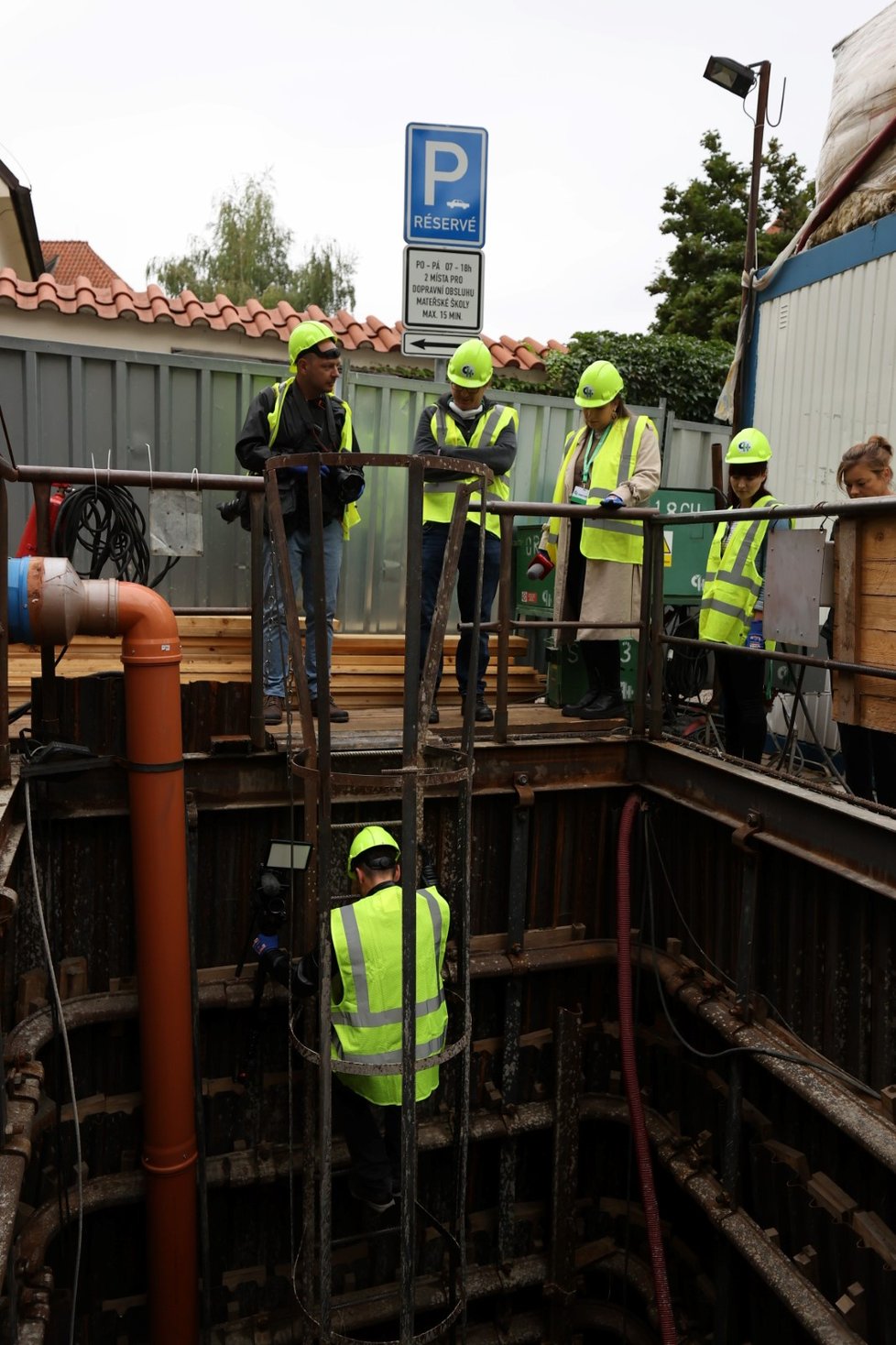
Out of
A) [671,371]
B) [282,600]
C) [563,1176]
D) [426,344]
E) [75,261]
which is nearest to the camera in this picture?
[282,600]

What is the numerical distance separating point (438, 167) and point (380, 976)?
3907 mm

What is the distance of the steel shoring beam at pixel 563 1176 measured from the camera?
535cm

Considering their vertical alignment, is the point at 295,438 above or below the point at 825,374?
below

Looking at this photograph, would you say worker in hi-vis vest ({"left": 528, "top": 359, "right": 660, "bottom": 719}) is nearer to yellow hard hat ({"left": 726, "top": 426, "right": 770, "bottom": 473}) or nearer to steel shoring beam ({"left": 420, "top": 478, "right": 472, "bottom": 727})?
yellow hard hat ({"left": 726, "top": 426, "right": 770, "bottom": 473})

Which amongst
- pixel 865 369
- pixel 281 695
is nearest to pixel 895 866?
pixel 281 695

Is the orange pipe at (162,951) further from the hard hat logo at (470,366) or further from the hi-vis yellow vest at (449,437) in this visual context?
the hard hat logo at (470,366)

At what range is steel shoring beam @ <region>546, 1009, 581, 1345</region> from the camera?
5.35 meters

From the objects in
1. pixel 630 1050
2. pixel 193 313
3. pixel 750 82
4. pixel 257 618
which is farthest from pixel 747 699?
pixel 193 313

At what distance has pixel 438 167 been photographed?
5219 millimetres

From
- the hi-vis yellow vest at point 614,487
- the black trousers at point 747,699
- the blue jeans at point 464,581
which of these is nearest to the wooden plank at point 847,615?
the black trousers at point 747,699

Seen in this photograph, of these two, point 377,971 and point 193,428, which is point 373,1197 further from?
point 193,428

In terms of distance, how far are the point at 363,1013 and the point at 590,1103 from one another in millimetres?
2008

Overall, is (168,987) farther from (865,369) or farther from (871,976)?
(865,369)

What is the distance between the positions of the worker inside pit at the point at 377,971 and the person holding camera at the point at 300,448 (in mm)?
1032
